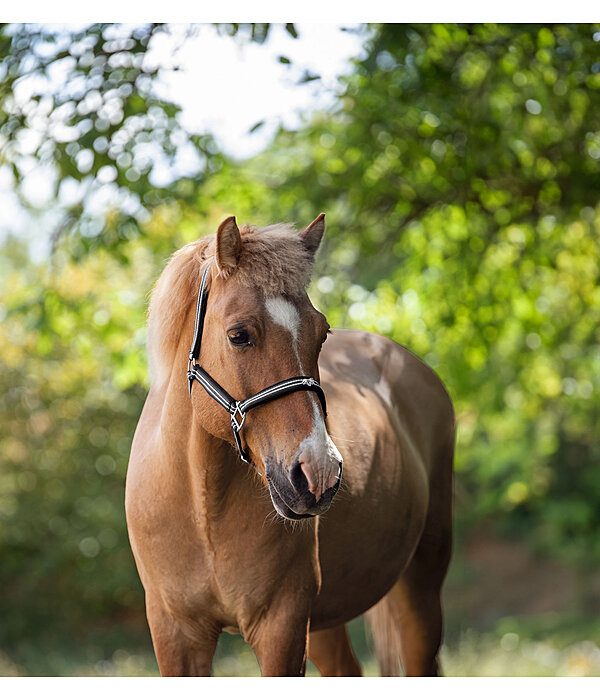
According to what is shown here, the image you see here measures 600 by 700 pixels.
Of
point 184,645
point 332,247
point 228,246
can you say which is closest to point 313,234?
point 228,246

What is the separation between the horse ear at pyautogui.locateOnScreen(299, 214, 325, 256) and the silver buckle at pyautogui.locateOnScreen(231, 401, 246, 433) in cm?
51

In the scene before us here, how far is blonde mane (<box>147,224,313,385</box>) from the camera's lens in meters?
1.96

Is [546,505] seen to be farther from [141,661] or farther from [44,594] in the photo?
[44,594]

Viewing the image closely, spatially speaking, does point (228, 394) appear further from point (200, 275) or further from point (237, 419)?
point (200, 275)

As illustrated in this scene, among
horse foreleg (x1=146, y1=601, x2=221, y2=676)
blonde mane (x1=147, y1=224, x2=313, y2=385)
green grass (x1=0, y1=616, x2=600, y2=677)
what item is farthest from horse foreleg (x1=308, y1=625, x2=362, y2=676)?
green grass (x1=0, y1=616, x2=600, y2=677)

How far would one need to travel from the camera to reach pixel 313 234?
2.15 meters

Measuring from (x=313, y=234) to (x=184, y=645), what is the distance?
1235 millimetres

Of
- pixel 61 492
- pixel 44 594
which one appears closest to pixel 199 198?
pixel 61 492

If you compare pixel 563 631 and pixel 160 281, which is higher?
pixel 160 281

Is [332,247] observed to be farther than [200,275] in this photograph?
Yes

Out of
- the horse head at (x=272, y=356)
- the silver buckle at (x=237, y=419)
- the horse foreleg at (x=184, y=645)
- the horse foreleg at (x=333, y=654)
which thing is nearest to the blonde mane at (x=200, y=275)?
the horse head at (x=272, y=356)

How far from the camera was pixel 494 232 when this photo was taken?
5.75 meters

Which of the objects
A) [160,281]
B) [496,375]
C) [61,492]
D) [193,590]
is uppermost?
[160,281]

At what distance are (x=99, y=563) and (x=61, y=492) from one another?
0.95 m
